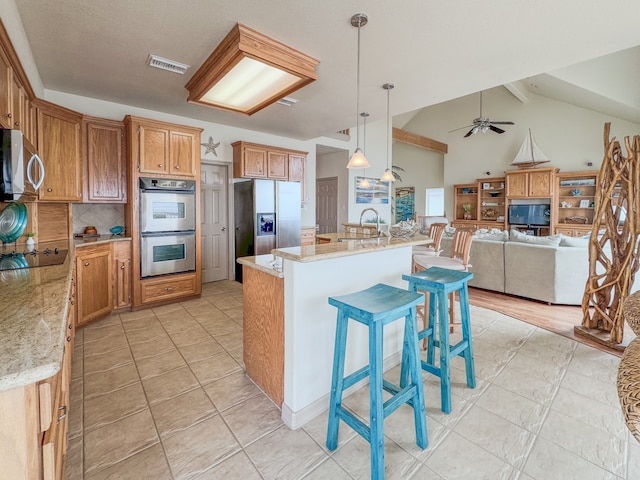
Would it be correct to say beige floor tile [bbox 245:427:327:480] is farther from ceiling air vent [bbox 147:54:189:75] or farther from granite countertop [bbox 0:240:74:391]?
ceiling air vent [bbox 147:54:189:75]

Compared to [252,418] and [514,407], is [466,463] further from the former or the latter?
[252,418]

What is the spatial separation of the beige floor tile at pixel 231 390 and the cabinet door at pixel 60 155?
2355 millimetres

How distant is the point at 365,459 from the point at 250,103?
11.2 ft

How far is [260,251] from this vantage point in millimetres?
4910

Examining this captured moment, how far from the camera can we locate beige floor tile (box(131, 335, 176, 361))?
265 centimetres

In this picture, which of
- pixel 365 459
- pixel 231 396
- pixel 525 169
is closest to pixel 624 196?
pixel 365 459

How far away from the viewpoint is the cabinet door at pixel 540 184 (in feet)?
25.5

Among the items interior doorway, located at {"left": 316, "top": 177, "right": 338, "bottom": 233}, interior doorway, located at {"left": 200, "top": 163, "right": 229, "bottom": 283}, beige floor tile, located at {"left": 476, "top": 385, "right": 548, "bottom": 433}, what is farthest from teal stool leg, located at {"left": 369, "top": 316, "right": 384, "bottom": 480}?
interior doorway, located at {"left": 316, "top": 177, "right": 338, "bottom": 233}

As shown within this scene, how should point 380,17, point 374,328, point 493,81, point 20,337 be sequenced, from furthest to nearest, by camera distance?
point 493,81 < point 380,17 < point 374,328 < point 20,337

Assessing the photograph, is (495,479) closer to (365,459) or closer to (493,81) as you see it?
(365,459)

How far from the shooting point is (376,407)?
1390 mm

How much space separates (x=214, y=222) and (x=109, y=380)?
3.27 m

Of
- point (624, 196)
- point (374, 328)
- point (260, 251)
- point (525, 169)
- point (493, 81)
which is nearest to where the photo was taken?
point (374, 328)

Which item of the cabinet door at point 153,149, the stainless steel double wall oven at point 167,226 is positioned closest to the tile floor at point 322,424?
the stainless steel double wall oven at point 167,226
